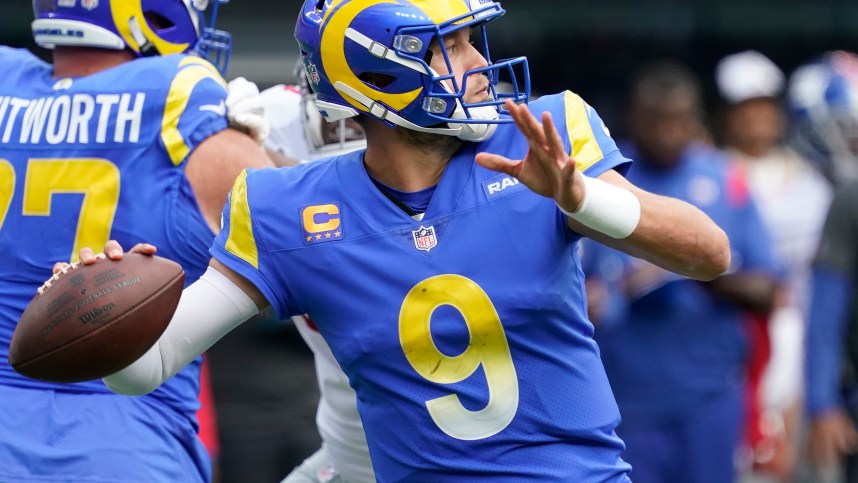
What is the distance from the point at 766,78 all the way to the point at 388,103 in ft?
20.8

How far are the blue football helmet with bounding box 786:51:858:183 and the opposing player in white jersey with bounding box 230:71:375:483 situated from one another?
3.65m

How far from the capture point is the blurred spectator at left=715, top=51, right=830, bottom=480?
845 centimetres

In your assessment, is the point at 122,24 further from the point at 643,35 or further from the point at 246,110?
the point at 643,35

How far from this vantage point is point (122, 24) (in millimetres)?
4375

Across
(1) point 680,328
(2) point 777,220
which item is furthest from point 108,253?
(2) point 777,220

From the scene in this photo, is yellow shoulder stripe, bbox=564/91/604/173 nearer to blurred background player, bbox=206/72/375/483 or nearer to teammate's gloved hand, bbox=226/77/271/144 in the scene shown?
teammate's gloved hand, bbox=226/77/271/144

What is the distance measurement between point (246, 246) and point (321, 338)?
3.31 feet

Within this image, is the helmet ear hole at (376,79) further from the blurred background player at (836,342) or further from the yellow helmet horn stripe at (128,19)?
the blurred background player at (836,342)

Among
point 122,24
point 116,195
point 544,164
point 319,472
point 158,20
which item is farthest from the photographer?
point 319,472

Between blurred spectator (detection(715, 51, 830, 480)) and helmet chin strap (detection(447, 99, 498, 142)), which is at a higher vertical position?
helmet chin strap (detection(447, 99, 498, 142))

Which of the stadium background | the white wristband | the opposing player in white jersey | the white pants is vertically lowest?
the stadium background

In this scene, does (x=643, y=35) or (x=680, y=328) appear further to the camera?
(x=643, y=35)

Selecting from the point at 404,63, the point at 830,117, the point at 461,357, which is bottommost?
the point at 830,117

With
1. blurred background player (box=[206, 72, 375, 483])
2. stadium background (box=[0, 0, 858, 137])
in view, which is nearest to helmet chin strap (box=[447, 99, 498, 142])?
blurred background player (box=[206, 72, 375, 483])
